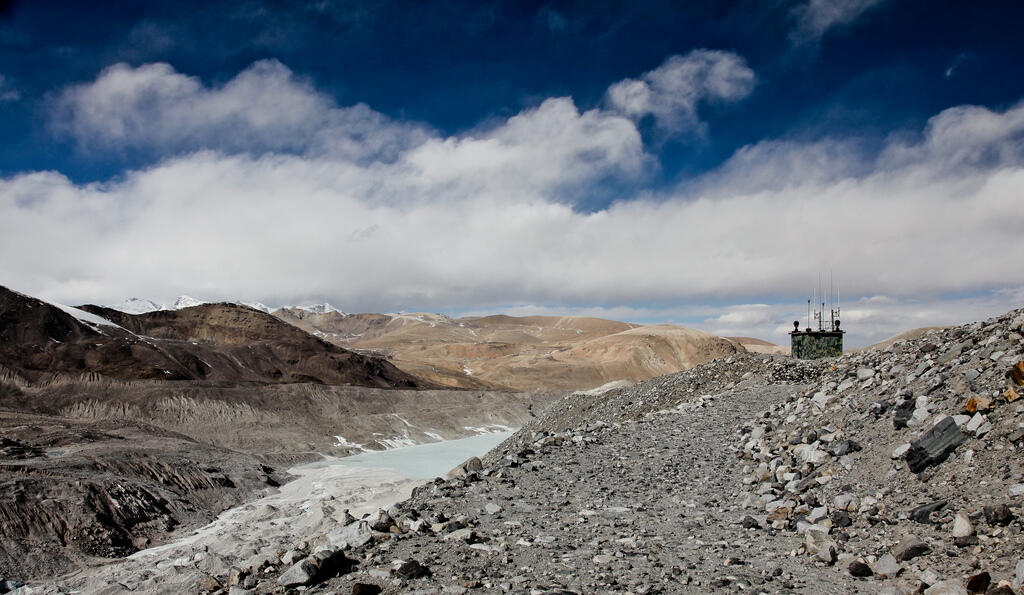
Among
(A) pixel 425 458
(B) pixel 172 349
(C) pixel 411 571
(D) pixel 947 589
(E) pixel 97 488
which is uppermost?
(B) pixel 172 349

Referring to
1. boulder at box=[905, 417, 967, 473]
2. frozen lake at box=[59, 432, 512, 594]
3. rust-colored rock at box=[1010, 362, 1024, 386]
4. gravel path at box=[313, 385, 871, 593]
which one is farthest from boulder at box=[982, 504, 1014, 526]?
frozen lake at box=[59, 432, 512, 594]

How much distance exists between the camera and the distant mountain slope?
6266cm

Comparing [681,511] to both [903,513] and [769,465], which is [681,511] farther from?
[903,513]

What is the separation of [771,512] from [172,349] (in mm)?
78361

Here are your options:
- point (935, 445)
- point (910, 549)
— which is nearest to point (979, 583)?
point (910, 549)

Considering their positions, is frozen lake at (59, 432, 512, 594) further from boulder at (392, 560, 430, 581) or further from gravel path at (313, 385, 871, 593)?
boulder at (392, 560, 430, 581)

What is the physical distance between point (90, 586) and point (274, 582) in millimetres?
18689

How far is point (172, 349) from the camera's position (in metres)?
71.5

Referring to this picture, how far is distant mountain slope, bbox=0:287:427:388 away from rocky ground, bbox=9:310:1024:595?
6566 centimetres

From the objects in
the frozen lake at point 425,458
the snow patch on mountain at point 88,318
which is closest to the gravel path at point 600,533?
the frozen lake at point 425,458

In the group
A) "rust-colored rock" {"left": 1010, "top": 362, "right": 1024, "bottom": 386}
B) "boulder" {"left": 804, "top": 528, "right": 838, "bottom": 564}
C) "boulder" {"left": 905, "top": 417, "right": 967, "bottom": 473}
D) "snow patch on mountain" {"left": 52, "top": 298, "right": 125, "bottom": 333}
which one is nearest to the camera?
"boulder" {"left": 804, "top": 528, "right": 838, "bottom": 564}

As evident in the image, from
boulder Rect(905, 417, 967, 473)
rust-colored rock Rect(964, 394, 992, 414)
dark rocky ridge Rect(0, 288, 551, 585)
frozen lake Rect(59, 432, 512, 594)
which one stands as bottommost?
frozen lake Rect(59, 432, 512, 594)

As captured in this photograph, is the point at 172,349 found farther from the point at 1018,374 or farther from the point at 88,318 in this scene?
the point at 1018,374

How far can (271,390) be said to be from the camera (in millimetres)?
63344
